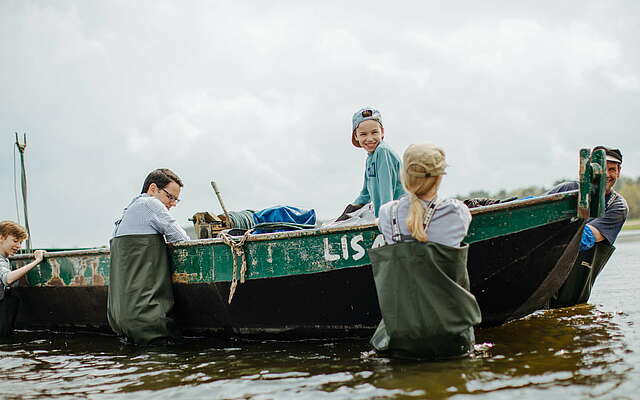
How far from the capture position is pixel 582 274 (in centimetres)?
672

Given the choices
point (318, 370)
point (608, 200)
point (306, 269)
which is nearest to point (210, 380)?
point (318, 370)

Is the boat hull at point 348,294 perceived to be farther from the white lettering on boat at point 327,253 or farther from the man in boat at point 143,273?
the man in boat at point 143,273

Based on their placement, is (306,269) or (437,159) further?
(306,269)

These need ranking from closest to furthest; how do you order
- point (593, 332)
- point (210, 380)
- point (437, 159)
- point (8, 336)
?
1. point (437, 159)
2. point (210, 380)
3. point (593, 332)
4. point (8, 336)

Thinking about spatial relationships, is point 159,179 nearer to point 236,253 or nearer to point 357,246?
point 236,253

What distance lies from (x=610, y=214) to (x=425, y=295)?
3.31 meters

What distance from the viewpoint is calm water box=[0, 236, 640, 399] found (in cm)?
369

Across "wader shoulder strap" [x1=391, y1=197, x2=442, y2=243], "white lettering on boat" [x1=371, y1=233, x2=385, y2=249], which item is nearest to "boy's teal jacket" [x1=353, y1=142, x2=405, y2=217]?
"white lettering on boat" [x1=371, y1=233, x2=385, y2=249]

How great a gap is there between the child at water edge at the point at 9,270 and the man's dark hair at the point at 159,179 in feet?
6.76

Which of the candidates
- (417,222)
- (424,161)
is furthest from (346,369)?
(424,161)

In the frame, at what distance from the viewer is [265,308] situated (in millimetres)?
5891

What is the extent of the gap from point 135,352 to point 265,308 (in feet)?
4.18

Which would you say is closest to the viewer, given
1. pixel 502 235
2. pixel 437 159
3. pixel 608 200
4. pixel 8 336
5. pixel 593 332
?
pixel 437 159

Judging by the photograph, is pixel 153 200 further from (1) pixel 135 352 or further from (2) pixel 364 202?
(2) pixel 364 202
